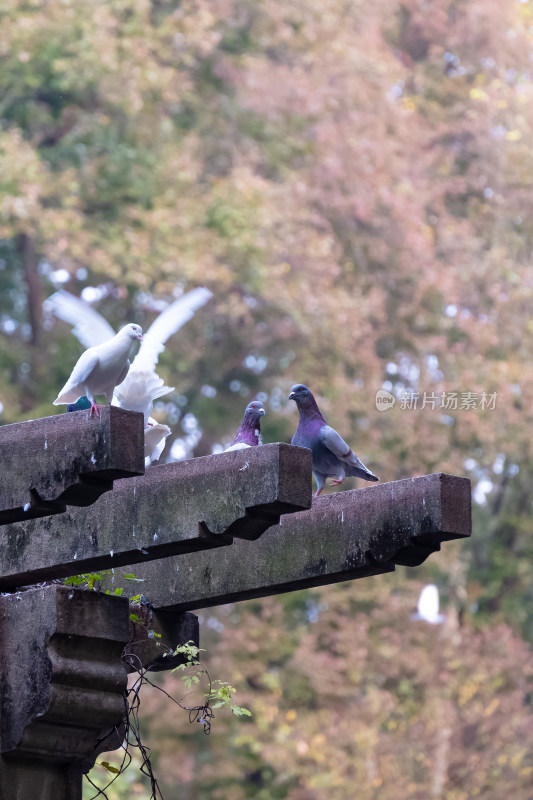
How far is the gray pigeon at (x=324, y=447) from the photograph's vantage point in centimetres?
520

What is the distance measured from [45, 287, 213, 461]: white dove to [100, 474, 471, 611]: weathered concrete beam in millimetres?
533

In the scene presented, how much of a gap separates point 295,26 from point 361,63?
3.79 ft

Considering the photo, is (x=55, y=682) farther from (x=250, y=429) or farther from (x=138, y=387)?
(x=250, y=429)

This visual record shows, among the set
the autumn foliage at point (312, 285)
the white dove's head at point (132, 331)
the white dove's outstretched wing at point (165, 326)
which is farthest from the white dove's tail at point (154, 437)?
the autumn foliage at point (312, 285)

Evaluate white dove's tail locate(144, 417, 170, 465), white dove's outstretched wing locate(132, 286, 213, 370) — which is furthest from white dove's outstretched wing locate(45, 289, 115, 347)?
white dove's tail locate(144, 417, 170, 465)

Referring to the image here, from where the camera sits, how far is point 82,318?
5.37 meters

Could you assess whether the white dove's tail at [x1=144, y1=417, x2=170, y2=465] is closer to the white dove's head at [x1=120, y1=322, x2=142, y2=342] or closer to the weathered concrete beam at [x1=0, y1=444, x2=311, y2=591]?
the white dove's head at [x1=120, y1=322, x2=142, y2=342]

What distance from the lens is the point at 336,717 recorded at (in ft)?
49.5

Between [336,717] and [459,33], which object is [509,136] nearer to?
[459,33]

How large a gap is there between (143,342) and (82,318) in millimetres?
245

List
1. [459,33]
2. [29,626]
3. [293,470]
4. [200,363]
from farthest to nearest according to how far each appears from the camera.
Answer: [459,33], [200,363], [29,626], [293,470]

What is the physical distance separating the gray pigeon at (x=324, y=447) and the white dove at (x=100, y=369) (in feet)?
2.39

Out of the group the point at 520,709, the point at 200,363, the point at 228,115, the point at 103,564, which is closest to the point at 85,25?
the point at 228,115

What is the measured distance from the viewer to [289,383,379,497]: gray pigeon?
5195mm
